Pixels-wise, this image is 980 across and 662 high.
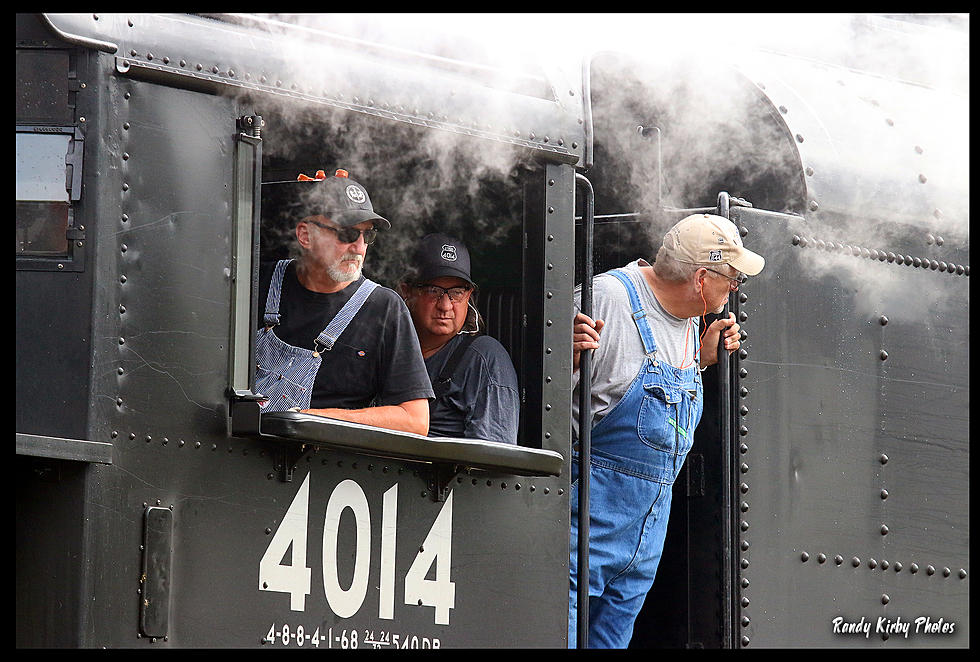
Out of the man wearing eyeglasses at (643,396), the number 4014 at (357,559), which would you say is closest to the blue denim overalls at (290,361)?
the number 4014 at (357,559)

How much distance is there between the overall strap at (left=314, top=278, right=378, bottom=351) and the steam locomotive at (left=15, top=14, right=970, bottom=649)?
290mm

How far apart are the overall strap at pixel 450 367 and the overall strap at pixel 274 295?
55cm

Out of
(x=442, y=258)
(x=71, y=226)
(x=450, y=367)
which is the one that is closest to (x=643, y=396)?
(x=450, y=367)

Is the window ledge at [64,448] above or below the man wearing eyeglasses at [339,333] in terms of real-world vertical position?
below

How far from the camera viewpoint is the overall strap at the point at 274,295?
3.61 meters

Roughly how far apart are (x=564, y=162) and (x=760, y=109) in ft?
3.13

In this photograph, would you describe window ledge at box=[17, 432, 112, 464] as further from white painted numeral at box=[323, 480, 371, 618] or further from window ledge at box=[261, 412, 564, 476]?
white painted numeral at box=[323, 480, 371, 618]

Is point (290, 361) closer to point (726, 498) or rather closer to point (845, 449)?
point (726, 498)

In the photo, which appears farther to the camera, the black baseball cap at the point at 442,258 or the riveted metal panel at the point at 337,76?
the black baseball cap at the point at 442,258

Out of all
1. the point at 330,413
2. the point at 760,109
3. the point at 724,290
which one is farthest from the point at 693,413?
the point at 330,413

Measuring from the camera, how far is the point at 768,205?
177 inches

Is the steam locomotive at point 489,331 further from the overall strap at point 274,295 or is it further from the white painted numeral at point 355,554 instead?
the overall strap at point 274,295

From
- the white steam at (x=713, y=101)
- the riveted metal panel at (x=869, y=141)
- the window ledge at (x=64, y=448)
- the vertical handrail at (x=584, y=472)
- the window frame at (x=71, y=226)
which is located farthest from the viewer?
the riveted metal panel at (x=869, y=141)

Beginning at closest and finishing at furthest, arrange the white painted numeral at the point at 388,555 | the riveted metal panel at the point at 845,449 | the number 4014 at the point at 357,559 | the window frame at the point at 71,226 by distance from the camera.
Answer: the window frame at the point at 71,226, the number 4014 at the point at 357,559, the white painted numeral at the point at 388,555, the riveted metal panel at the point at 845,449
